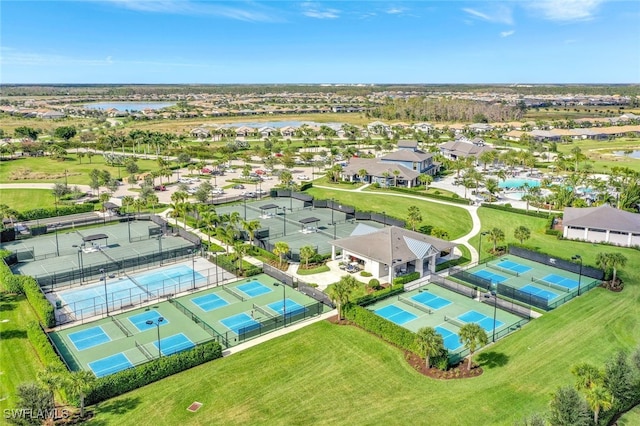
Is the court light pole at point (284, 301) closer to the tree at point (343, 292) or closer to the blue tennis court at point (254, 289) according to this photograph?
the blue tennis court at point (254, 289)

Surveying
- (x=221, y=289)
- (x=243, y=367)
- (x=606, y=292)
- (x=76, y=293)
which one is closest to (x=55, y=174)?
(x=76, y=293)

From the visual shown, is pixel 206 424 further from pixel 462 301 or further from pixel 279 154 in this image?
pixel 279 154

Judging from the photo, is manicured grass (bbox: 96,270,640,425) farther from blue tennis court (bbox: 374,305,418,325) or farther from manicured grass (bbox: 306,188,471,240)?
manicured grass (bbox: 306,188,471,240)

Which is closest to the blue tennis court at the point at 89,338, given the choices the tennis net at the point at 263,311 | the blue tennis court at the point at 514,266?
the tennis net at the point at 263,311

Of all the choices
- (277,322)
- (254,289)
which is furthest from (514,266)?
(277,322)

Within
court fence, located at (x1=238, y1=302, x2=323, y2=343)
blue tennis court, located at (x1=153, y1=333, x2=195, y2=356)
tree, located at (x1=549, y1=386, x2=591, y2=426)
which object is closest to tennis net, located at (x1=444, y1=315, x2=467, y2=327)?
court fence, located at (x1=238, y1=302, x2=323, y2=343)
